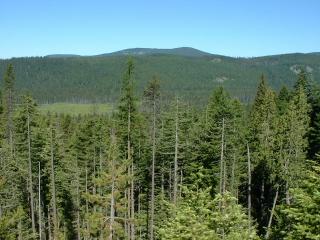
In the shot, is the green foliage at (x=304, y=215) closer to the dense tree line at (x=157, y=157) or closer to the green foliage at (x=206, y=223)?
the green foliage at (x=206, y=223)

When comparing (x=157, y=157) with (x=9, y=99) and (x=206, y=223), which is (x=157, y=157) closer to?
(x=9, y=99)

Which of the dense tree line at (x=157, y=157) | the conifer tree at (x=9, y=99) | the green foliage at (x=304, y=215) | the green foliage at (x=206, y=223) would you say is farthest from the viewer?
the conifer tree at (x=9, y=99)

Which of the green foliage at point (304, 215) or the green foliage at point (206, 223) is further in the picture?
the green foliage at point (206, 223)

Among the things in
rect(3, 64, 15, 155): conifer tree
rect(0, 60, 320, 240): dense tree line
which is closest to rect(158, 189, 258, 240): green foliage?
rect(0, 60, 320, 240): dense tree line

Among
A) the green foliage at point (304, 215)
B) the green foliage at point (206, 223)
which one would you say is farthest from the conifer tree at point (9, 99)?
the green foliage at point (304, 215)

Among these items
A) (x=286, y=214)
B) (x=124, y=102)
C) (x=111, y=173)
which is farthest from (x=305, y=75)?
(x=286, y=214)

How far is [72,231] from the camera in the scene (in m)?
57.3

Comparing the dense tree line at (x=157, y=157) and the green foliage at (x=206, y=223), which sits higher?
the green foliage at (x=206, y=223)

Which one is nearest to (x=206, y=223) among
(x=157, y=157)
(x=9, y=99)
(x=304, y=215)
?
(x=304, y=215)

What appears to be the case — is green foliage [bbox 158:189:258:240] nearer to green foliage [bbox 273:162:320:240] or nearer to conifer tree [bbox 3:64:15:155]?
green foliage [bbox 273:162:320:240]

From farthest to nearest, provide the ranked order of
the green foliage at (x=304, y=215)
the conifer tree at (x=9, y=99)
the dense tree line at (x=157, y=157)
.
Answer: the conifer tree at (x=9, y=99) < the dense tree line at (x=157, y=157) < the green foliage at (x=304, y=215)

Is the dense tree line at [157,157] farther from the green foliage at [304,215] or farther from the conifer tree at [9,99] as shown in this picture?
the green foliage at [304,215]

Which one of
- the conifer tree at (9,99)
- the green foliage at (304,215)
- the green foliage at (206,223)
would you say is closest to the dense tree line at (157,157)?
the conifer tree at (9,99)

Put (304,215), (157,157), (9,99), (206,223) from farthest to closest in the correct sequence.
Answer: (9,99), (157,157), (206,223), (304,215)
